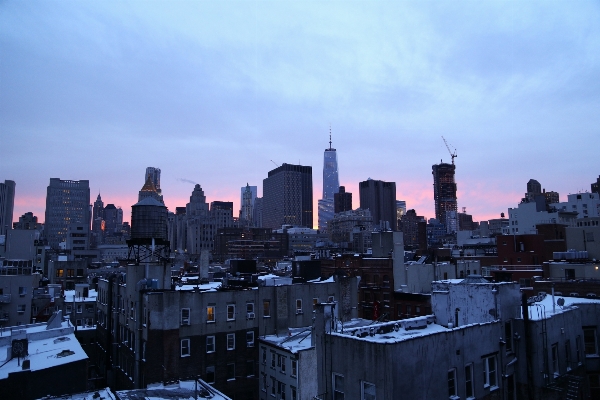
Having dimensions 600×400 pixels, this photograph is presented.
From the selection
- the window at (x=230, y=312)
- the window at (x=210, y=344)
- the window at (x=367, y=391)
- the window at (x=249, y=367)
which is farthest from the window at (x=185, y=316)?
the window at (x=367, y=391)

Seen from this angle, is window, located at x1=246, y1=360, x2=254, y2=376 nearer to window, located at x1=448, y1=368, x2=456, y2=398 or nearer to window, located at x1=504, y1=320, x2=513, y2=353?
window, located at x1=504, y1=320, x2=513, y2=353

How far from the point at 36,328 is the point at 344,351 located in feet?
137

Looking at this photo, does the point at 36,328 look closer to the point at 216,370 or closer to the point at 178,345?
the point at 178,345

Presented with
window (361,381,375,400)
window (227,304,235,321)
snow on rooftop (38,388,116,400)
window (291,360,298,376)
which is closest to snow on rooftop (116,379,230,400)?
snow on rooftop (38,388,116,400)

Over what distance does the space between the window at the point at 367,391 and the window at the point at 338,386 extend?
3.96ft

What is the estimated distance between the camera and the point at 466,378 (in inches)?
806

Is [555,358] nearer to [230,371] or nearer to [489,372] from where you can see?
[489,372]

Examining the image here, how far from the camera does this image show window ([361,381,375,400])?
17781 millimetres

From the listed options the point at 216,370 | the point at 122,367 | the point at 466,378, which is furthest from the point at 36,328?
the point at 466,378

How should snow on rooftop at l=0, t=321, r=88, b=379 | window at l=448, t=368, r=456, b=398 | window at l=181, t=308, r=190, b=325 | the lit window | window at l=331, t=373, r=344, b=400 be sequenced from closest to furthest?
window at l=331, t=373, r=344, b=400 → window at l=448, t=368, r=456, b=398 → snow on rooftop at l=0, t=321, r=88, b=379 → window at l=181, t=308, r=190, b=325 → the lit window

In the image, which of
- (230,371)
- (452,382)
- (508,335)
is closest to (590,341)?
(508,335)

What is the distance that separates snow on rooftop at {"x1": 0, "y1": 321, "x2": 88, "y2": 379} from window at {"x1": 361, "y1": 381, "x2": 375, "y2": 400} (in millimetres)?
25526

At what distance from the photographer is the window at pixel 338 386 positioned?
1919cm

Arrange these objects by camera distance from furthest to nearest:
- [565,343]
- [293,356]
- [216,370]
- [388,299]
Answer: [388,299], [216,370], [293,356], [565,343]
